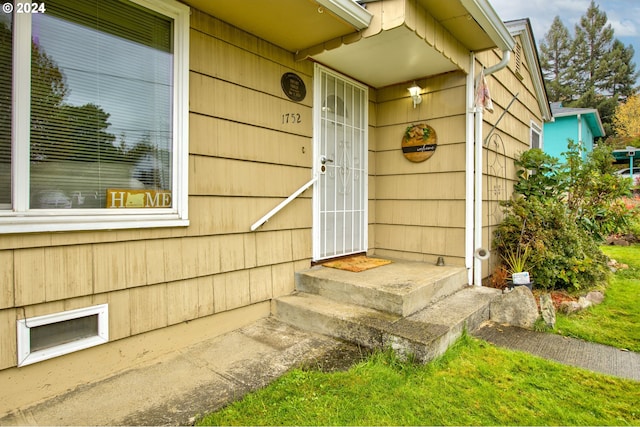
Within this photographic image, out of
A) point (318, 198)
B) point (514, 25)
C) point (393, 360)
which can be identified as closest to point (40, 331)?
point (393, 360)

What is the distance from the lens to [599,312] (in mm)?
3195

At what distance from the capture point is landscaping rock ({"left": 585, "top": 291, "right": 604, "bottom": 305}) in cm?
345

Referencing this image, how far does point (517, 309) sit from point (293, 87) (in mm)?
2754

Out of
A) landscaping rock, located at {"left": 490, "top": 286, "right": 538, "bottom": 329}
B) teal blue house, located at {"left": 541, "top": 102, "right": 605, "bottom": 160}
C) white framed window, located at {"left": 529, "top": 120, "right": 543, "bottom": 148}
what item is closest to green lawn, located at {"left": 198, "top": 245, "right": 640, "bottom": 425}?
landscaping rock, located at {"left": 490, "top": 286, "right": 538, "bottom": 329}

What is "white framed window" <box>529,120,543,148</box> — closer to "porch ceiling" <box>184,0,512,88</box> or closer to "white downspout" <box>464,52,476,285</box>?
"white downspout" <box>464,52,476,285</box>

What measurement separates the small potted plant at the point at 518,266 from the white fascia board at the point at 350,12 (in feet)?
9.28

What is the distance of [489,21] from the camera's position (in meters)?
3.08

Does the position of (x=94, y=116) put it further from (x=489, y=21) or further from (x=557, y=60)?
(x=557, y=60)

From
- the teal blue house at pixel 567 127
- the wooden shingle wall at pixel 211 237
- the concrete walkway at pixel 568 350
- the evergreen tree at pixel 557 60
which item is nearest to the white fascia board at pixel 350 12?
the wooden shingle wall at pixel 211 237

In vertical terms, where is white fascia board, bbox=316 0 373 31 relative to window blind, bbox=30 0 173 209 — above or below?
above

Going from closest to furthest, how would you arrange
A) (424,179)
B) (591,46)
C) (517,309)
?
(517,309) < (424,179) < (591,46)

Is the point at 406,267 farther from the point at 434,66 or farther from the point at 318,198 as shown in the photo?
the point at 434,66

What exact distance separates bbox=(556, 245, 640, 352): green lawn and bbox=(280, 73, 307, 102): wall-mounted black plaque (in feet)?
9.77

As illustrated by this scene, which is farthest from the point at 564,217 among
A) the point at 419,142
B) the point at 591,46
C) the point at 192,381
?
the point at 591,46
